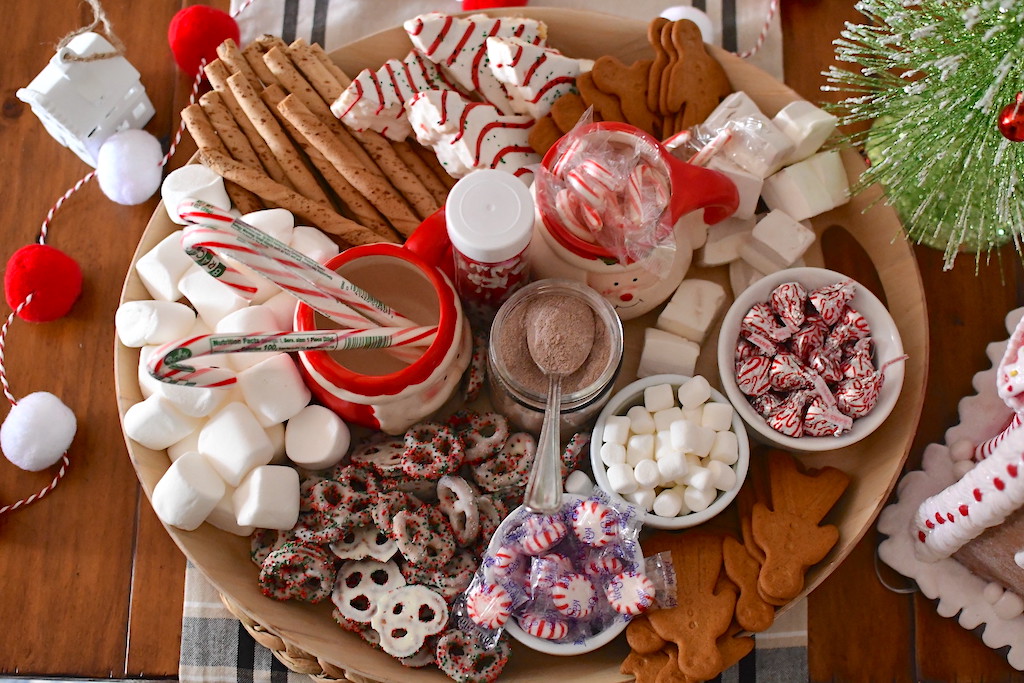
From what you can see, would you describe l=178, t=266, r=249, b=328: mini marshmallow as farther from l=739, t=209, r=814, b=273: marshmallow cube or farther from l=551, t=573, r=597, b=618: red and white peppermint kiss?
l=739, t=209, r=814, b=273: marshmallow cube

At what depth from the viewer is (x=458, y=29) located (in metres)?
1.29

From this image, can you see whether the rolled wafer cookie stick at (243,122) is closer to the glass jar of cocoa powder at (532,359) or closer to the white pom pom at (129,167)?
the white pom pom at (129,167)

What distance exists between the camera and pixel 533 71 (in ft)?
4.13

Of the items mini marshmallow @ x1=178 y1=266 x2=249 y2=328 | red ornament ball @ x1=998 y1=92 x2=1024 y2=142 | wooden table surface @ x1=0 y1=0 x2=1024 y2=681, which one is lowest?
wooden table surface @ x1=0 y1=0 x2=1024 y2=681

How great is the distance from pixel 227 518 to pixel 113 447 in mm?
326

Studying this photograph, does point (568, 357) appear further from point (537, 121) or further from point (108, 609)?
point (108, 609)

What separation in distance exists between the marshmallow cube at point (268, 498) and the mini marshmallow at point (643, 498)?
0.42 m

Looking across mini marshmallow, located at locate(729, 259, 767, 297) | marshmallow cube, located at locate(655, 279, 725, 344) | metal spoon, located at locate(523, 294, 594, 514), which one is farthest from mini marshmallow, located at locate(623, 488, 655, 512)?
mini marshmallow, located at locate(729, 259, 767, 297)

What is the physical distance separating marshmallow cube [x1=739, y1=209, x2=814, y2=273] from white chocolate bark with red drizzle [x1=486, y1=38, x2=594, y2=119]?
0.33m

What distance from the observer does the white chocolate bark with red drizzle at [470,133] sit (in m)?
1.25

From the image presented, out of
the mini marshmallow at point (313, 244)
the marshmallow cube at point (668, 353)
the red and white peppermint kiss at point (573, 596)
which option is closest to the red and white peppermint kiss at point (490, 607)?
the red and white peppermint kiss at point (573, 596)

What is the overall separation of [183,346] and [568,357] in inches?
17.5

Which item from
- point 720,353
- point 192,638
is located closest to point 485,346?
point 720,353

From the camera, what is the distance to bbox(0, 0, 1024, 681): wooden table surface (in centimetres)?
132
